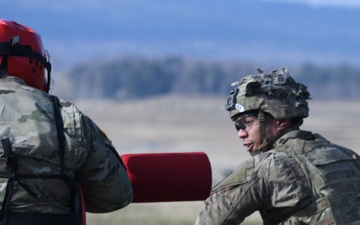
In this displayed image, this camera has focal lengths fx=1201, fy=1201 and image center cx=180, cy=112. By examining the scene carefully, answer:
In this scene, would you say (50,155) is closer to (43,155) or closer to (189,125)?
(43,155)

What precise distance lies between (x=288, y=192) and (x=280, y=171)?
0.36ft

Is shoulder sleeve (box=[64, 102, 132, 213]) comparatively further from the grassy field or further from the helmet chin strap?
the grassy field

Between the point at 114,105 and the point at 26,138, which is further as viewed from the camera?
the point at 114,105

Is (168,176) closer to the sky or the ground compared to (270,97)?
closer to the ground

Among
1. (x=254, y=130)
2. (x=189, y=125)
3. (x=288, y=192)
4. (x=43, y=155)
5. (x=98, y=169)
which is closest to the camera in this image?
(x=43, y=155)

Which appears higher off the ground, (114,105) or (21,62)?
(21,62)

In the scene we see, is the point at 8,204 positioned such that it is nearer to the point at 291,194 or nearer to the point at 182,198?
the point at 182,198

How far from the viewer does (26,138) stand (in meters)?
4.61

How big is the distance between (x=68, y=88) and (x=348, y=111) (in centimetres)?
3129

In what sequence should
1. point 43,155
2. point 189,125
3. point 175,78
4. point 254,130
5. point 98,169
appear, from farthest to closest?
1. point 175,78
2. point 189,125
3. point 254,130
4. point 98,169
5. point 43,155

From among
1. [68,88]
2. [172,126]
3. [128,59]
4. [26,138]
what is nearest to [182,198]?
[26,138]

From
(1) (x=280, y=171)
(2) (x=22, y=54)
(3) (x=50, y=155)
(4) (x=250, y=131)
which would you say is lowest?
(1) (x=280, y=171)

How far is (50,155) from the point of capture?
4.62 meters

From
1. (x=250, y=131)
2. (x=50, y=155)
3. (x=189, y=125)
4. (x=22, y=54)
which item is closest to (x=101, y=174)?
(x=50, y=155)
